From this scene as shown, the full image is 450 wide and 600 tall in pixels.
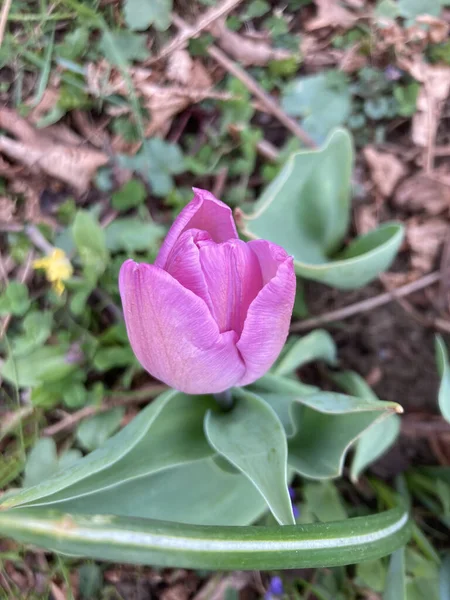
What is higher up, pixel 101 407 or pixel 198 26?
pixel 198 26

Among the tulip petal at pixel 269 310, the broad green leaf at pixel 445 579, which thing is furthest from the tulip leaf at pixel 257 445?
the broad green leaf at pixel 445 579

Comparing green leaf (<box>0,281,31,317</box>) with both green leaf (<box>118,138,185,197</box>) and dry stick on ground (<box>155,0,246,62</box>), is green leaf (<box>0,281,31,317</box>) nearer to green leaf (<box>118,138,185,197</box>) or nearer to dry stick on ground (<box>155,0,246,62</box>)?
green leaf (<box>118,138,185,197</box>)

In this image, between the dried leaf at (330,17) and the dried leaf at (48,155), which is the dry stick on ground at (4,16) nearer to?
the dried leaf at (48,155)

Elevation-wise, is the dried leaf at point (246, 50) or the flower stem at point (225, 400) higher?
the dried leaf at point (246, 50)

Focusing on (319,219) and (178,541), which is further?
(319,219)

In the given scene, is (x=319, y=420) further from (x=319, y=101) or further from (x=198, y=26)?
(x=198, y=26)

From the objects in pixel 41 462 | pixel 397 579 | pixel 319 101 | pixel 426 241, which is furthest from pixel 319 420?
pixel 319 101
